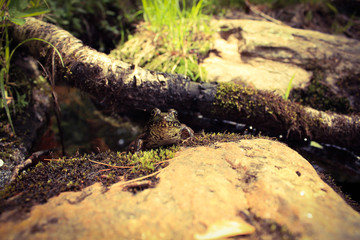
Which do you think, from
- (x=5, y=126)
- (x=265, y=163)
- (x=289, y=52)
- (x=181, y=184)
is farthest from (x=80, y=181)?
(x=289, y=52)

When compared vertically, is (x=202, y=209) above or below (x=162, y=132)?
above

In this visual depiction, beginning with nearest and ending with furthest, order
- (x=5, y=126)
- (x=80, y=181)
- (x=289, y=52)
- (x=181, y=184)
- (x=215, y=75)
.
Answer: (x=181, y=184) → (x=80, y=181) → (x=5, y=126) → (x=215, y=75) → (x=289, y=52)

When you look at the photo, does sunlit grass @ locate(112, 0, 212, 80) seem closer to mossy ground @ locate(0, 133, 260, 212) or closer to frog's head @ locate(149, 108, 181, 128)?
frog's head @ locate(149, 108, 181, 128)

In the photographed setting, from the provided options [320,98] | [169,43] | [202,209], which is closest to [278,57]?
[320,98]

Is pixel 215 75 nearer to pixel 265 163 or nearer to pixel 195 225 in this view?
pixel 265 163

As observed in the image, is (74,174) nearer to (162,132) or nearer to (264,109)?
(162,132)

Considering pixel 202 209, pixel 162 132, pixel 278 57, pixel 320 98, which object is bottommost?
pixel 162 132

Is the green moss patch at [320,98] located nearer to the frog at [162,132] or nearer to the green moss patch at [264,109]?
the green moss patch at [264,109]
